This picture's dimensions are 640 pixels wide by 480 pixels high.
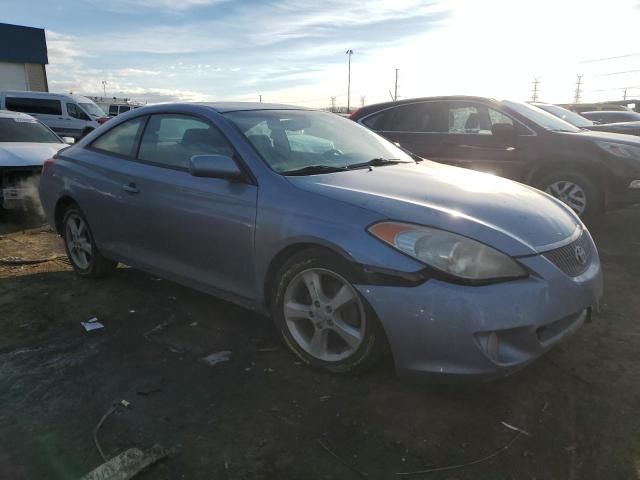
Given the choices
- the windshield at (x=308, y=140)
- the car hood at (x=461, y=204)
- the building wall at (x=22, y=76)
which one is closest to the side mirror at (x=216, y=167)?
the windshield at (x=308, y=140)

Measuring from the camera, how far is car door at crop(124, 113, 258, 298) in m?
3.23

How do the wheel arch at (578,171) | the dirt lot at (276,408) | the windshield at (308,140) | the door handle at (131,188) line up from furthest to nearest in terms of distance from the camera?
the wheel arch at (578,171) < the door handle at (131,188) < the windshield at (308,140) < the dirt lot at (276,408)

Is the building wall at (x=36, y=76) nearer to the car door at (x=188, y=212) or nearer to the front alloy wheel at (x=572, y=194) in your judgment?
the car door at (x=188, y=212)

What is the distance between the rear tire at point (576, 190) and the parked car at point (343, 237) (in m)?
3.05

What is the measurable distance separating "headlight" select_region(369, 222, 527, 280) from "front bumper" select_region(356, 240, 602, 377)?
0.06 meters

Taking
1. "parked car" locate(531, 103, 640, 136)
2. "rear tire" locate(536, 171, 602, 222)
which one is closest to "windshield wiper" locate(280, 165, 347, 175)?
"rear tire" locate(536, 171, 602, 222)

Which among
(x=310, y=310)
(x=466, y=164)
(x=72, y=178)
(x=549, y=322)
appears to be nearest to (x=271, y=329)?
(x=310, y=310)

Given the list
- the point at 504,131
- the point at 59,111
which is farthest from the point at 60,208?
the point at 59,111

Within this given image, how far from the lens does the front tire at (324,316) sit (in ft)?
8.94

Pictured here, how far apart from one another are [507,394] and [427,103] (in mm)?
5014

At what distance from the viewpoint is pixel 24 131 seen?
323 inches

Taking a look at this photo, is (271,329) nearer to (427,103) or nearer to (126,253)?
(126,253)

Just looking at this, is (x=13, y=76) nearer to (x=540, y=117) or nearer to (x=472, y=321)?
(x=540, y=117)

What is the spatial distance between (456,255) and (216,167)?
4.99 ft
